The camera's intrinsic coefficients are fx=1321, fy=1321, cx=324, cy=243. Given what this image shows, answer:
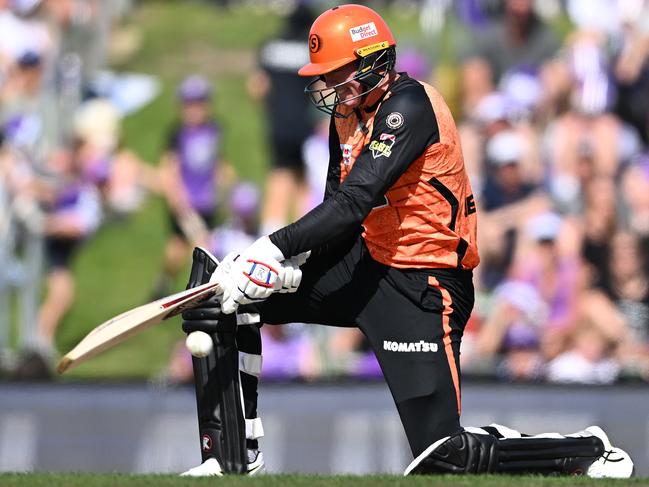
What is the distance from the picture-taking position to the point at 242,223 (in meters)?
10.8

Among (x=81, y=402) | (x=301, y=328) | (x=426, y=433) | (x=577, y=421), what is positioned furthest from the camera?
(x=301, y=328)

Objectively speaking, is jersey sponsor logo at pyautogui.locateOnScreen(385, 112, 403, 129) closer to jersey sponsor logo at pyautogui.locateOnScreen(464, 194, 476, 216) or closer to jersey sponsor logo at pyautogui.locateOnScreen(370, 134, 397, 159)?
jersey sponsor logo at pyautogui.locateOnScreen(370, 134, 397, 159)

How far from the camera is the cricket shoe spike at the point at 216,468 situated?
509 centimetres

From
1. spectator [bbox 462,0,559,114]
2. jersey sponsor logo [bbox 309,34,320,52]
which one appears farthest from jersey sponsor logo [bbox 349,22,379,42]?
spectator [bbox 462,0,559,114]

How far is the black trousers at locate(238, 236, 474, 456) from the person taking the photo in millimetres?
5223

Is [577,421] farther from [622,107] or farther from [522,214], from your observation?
[622,107]

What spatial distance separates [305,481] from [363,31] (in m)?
1.86

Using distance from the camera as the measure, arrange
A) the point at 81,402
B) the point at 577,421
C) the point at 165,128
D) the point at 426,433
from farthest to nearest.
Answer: the point at 165,128 < the point at 81,402 < the point at 577,421 < the point at 426,433

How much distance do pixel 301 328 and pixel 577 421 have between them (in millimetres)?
2536

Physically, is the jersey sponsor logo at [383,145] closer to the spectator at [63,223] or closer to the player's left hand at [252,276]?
the player's left hand at [252,276]

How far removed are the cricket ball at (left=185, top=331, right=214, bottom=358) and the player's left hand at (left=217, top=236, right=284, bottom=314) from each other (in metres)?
0.14

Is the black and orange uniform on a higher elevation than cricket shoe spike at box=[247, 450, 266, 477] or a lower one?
higher

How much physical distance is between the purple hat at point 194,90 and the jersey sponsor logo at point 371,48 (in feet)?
19.5

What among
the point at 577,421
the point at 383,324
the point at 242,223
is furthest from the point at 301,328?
the point at 383,324
